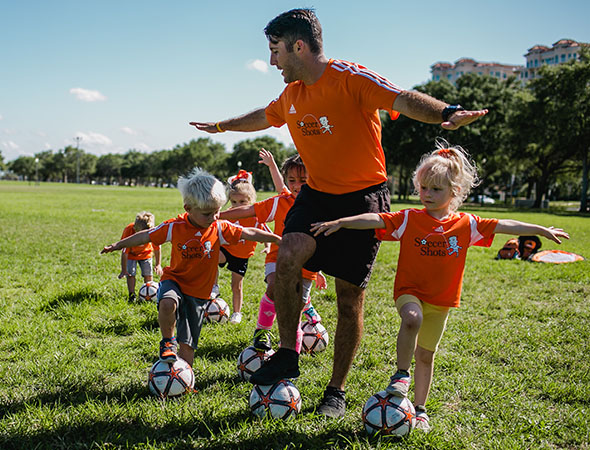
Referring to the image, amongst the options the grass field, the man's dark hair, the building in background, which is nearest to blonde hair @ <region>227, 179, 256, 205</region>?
the grass field

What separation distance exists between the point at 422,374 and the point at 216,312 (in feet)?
10.2

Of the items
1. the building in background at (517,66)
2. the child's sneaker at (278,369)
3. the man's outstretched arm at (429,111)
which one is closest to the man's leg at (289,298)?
the child's sneaker at (278,369)

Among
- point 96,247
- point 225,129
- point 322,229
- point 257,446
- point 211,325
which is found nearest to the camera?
point 257,446

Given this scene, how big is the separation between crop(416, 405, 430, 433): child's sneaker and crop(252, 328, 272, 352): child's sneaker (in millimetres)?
1567

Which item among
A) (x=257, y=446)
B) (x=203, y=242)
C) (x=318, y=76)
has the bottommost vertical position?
(x=257, y=446)

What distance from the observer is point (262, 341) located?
468cm

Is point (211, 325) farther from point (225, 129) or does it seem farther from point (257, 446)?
point (257, 446)

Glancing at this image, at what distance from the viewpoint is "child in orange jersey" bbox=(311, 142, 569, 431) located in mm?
3721

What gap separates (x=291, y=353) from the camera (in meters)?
3.71

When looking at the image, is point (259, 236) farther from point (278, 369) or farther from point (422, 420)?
point (422, 420)

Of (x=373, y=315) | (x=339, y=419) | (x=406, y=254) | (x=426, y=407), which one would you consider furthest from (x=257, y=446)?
(x=373, y=315)

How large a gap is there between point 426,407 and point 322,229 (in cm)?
178

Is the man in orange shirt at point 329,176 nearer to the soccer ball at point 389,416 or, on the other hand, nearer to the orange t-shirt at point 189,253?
the soccer ball at point 389,416

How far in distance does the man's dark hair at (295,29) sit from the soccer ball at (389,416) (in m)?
2.80
